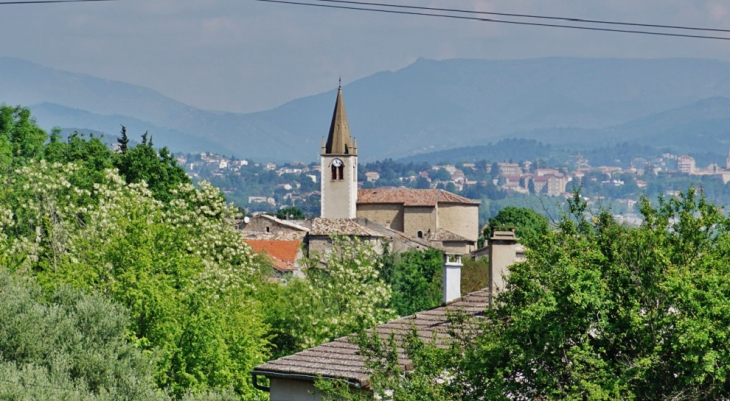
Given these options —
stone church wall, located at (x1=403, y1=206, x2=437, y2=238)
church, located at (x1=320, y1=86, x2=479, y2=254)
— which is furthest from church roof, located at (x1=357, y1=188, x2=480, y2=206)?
stone church wall, located at (x1=403, y1=206, x2=437, y2=238)

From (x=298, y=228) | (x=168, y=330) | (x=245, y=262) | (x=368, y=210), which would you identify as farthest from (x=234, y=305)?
(x=368, y=210)

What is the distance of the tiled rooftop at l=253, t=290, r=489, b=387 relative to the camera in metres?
14.3

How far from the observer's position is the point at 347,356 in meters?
15.3

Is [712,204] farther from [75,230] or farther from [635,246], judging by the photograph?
[75,230]

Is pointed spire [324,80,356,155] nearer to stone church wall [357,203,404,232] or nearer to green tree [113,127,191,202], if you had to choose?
stone church wall [357,203,404,232]

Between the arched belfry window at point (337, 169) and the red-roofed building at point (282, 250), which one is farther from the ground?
the arched belfry window at point (337, 169)

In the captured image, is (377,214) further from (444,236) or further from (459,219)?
(444,236)

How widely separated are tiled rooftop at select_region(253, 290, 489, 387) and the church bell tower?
90.8 meters

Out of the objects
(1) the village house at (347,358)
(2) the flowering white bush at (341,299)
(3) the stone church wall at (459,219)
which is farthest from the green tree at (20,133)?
(3) the stone church wall at (459,219)

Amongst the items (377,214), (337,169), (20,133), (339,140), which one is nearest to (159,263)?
(20,133)

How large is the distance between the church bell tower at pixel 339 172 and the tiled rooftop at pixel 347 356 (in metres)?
90.8

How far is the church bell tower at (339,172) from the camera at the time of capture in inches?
4257

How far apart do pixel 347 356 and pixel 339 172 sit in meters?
94.1

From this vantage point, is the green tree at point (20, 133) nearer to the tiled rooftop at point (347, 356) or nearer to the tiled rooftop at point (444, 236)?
the tiled rooftop at point (347, 356)
